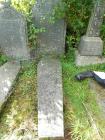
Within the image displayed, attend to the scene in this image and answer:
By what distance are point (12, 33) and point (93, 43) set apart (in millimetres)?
1367

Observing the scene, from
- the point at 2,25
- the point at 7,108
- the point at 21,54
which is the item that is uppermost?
the point at 2,25

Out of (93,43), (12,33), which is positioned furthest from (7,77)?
(93,43)

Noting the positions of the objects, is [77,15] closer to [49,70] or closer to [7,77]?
[49,70]

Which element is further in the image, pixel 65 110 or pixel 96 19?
pixel 96 19

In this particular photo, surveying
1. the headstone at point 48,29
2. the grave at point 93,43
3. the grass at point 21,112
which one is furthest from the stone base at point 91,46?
the grass at point 21,112

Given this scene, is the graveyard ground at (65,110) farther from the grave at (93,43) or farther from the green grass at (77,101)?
the grave at (93,43)

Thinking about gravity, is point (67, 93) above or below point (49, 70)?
below

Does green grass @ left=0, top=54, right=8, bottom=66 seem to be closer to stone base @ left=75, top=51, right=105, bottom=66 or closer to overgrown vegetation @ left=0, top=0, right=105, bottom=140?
overgrown vegetation @ left=0, top=0, right=105, bottom=140

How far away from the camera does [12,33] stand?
18.1ft

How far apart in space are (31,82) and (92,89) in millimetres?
981

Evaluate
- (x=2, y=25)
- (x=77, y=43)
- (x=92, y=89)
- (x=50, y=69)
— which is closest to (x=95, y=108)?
(x=92, y=89)

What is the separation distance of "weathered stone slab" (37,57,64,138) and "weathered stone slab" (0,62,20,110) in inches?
15.6

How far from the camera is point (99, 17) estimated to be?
5281 millimetres

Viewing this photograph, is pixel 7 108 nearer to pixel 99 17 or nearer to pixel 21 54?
pixel 21 54
